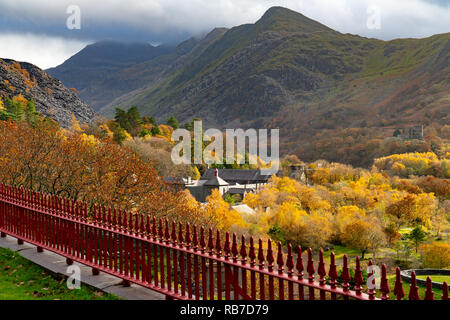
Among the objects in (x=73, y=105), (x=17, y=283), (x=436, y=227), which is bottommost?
(x=436, y=227)

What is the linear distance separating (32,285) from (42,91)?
17310cm

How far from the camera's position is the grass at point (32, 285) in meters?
7.01

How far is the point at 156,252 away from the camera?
6762 mm

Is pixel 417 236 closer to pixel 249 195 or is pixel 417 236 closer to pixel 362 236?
pixel 362 236

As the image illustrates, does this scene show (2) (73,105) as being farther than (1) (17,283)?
Yes

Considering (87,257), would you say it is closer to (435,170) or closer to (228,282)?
(228,282)

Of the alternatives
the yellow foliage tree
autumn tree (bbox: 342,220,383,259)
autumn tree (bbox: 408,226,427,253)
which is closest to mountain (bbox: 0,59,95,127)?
autumn tree (bbox: 342,220,383,259)

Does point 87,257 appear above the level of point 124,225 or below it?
below

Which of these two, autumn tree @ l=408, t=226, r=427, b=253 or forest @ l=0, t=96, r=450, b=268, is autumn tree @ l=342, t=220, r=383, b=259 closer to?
forest @ l=0, t=96, r=450, b=268

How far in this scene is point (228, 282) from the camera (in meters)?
5.82

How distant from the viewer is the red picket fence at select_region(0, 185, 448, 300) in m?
5.00

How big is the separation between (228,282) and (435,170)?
430 feet
